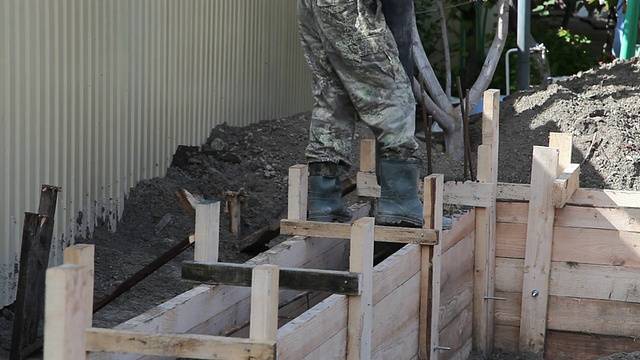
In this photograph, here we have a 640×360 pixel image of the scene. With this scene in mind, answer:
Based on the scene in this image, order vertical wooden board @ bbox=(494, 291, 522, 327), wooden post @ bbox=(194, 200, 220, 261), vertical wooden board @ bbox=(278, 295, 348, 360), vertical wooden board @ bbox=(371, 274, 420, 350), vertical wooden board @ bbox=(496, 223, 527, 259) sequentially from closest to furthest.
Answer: vertical wooden board @ bbox=(278, 295, 348, 360), wooden post @ bbox=(194, 200, 220, 261), vertical wooden board @ bbox=(371, 274, 420, 350), vertical wooden board @ bbox=(496, 223, 527, 259), vertical wooden board @ bbox=(494, 291, 522, 327)

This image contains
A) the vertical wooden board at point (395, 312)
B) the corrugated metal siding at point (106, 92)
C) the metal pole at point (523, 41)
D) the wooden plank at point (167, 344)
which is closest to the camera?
the wooden plank at point (167, 344)

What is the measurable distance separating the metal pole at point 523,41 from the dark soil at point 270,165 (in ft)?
2.00

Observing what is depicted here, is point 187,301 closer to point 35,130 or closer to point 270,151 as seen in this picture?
point 35,130

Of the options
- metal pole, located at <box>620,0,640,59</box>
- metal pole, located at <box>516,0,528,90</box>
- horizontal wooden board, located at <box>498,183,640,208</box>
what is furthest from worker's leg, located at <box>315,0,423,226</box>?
metal pole, located at <box>620,0,640,59</box>

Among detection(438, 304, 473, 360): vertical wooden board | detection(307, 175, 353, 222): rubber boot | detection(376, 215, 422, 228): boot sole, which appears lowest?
detection(438, 304, 473, 360): vertical wooden board

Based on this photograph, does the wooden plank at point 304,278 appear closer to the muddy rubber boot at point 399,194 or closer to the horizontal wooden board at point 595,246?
the muddy rubber boot at point 399,194

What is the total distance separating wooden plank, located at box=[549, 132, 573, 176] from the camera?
18.2ft

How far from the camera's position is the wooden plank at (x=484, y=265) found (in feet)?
16.8

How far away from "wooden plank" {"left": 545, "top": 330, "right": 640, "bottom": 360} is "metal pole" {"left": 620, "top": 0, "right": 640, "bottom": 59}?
13.7 feet

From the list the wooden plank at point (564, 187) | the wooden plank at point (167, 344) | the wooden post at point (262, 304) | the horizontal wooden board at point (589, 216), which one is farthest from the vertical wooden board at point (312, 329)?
the horizontal wooden board at point (589, 216)

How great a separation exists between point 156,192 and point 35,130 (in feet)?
4.23

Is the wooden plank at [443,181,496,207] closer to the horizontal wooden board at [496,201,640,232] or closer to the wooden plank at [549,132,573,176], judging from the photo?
the horizontal wooden board at [496,201,640,232]

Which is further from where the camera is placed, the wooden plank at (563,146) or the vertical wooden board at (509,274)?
the wooden plank at (563,146)

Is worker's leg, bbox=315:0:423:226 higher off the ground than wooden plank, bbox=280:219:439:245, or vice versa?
worker's leg, bbox=315:0:423:226
